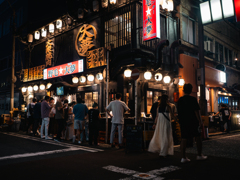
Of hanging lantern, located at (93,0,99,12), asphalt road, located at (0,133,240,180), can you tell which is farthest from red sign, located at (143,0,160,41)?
asphalt road, located at (0,133,240,180)

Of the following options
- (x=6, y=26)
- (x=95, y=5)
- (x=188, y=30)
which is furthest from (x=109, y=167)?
(x=6, y=26)

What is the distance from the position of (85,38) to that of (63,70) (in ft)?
11.4

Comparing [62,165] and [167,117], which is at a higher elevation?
[167,117]

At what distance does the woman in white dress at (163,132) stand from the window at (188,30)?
12.5m

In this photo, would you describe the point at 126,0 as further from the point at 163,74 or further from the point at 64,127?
the point at 64,127

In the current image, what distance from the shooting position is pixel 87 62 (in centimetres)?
1622

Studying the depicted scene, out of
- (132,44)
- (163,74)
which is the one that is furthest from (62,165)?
(163,74)

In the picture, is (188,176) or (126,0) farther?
(126,0)

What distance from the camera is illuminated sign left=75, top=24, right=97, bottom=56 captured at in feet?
53.7

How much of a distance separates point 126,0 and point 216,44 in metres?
14.1

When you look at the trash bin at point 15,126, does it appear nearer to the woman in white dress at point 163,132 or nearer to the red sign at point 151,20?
the red sign at point 151,20

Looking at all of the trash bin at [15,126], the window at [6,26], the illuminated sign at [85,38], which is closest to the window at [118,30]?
the illuminated sign at [85,38]

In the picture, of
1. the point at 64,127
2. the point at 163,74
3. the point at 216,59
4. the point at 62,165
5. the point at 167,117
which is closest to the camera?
the point at 62,165

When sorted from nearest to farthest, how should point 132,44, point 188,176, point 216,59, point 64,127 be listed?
point 188,176 < point 64,127 < point 132,44 < point 216,59
